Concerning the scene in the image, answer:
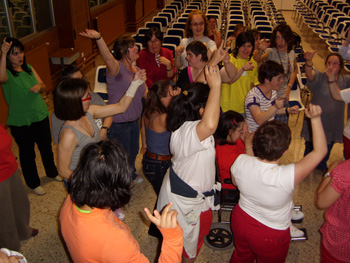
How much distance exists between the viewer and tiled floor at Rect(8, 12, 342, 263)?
2.70m

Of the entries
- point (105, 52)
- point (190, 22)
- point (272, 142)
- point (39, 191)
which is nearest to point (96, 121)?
point (105, 52)

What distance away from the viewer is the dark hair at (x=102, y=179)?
4.34 feet

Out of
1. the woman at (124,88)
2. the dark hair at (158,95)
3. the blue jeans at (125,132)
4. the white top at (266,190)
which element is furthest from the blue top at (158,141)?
the white top at (266,190)

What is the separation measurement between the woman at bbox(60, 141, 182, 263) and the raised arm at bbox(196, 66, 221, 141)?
51 centimetres

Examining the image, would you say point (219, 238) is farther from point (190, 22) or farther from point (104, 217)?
point (190, 22)

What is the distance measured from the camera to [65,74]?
287cm

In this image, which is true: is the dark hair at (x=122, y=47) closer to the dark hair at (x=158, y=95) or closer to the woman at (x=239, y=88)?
the dark hair at (x=158, y=95)

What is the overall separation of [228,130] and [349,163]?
1.09 metres

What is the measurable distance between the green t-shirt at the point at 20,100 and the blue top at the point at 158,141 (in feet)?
4.27

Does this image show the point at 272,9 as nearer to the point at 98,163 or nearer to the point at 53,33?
the point at 53,33

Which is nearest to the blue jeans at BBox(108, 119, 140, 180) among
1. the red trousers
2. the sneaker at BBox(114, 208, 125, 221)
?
the sneaker at BBox(114, 208, 125, 221)

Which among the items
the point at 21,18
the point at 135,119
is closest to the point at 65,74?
the point at 135,119

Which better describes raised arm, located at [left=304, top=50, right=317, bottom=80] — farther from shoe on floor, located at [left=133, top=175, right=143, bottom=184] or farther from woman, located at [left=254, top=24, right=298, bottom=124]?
shoe on floor, located at [left=133, top=175, right=143, bottom=184]

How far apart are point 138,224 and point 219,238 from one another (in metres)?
0.79
